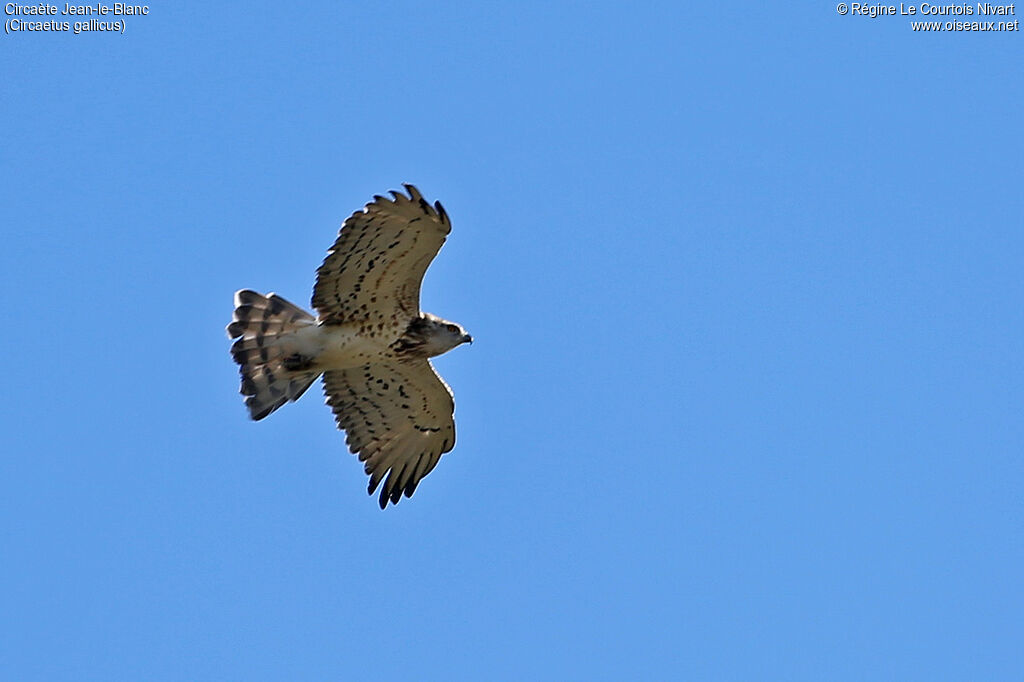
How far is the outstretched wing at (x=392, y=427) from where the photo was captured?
53.6 ft

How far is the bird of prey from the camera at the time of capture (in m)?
14.8

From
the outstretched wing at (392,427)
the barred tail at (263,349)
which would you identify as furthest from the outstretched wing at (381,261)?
the outstretched wing at (392,427)

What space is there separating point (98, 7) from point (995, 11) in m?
9.74

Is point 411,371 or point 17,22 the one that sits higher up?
point 17,22

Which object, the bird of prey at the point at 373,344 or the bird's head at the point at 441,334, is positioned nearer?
the bird of prey at the point at 373,344

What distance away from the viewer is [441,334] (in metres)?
15.5

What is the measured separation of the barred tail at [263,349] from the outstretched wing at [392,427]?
0.88 metres

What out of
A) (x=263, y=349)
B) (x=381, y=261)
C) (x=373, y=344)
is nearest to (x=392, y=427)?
(x=373, y=344)

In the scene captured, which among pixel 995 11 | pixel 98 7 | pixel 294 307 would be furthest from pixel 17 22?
pixel 995 11

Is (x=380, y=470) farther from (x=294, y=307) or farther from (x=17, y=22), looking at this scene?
(x=17, y=22)

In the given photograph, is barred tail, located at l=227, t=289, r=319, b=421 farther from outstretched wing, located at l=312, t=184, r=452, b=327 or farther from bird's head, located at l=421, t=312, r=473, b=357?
bird's head, located at l=421, t=312, r=473, b=357

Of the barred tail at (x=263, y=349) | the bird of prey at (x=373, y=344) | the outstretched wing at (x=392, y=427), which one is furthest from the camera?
the outstretched wing at (x=392, y=427)

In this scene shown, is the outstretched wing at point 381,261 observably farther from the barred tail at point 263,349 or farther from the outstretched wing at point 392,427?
the outstretched wing at point 392,427

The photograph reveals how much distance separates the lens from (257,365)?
15.5m
